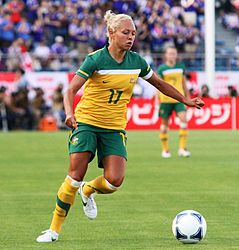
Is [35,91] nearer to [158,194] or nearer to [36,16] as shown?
[36,16]

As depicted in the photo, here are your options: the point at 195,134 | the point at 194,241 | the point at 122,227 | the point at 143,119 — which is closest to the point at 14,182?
the point at 122,227

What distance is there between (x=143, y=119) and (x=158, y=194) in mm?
17451

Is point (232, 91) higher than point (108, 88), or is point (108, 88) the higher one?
point (108, 88)

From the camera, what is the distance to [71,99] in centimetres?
924

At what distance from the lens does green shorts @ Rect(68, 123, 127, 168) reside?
378 inches

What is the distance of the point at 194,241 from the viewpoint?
9.30 meters

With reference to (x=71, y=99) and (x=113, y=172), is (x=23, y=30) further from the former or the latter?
(x=71, y=99)

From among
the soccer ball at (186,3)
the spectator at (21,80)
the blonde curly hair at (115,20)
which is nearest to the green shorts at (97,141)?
the blonde curly hair at (115,20)

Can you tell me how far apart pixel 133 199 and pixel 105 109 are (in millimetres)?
3721

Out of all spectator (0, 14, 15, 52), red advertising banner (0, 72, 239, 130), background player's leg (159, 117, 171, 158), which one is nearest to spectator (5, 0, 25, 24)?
spectator (0, 14, 15, 52)

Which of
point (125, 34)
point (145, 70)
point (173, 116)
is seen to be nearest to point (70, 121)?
point (125, 34)

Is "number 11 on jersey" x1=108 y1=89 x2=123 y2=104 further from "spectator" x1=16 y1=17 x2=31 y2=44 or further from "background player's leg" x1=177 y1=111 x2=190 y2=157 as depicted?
"spectator" x1=16 y1=17 x2=31 y2=44

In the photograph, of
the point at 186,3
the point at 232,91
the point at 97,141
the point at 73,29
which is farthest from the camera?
the point at 186,3

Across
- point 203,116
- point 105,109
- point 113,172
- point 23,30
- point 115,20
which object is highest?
point 115,20
